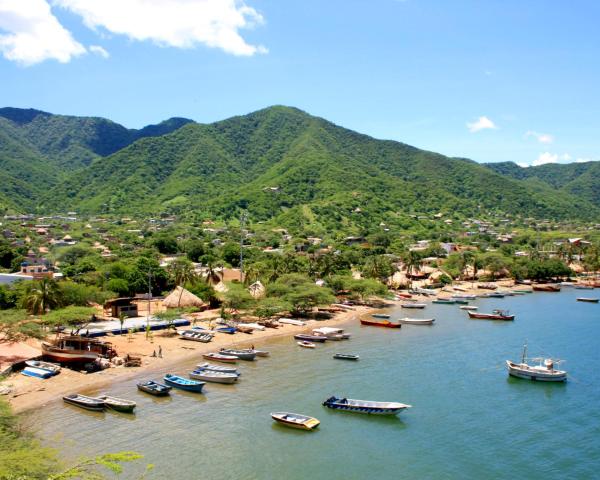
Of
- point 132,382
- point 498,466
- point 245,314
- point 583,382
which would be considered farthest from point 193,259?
point 498,466

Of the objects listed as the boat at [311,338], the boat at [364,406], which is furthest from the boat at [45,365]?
the boat at [311,338]

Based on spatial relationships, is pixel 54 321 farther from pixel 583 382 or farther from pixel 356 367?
pixel 583 382

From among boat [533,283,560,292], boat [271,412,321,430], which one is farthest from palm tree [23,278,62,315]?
boat [533,283,560,292]

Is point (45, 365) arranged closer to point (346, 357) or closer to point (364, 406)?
point (364, 406)

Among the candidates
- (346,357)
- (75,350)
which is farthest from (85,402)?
(346,357)

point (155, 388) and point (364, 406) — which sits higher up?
point (155, 388)

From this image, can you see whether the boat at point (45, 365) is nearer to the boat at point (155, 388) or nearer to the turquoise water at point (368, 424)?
the turquoise water at point (368, 424)
